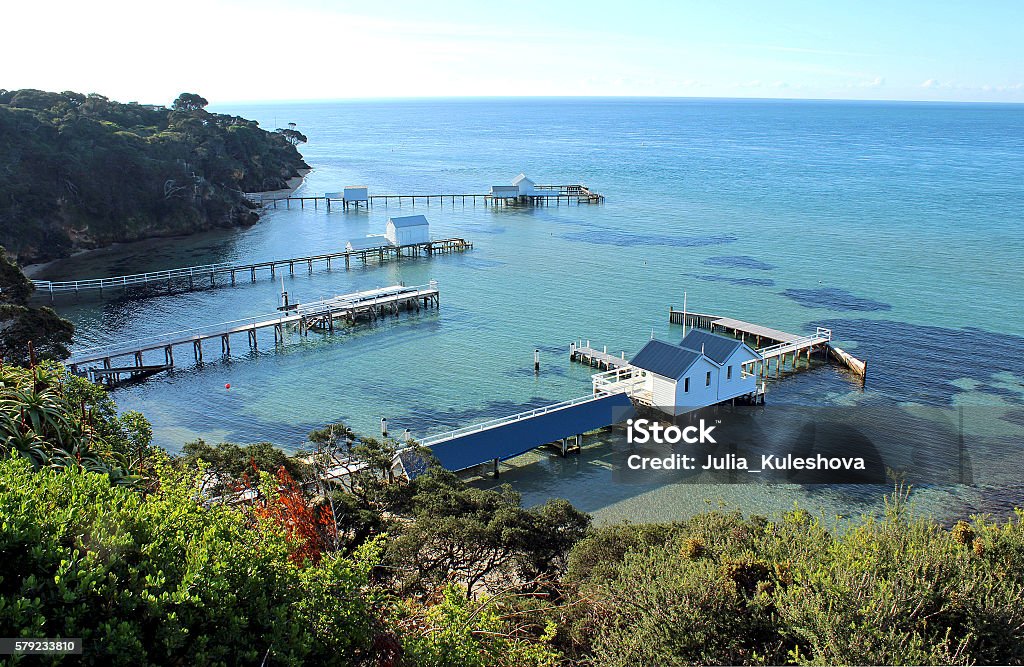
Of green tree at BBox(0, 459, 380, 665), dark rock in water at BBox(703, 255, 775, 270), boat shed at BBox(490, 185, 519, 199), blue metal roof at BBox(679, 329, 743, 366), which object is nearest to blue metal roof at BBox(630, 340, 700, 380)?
blue metal roof at BBox(679, 329, 743, 366)

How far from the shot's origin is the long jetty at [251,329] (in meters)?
41.2

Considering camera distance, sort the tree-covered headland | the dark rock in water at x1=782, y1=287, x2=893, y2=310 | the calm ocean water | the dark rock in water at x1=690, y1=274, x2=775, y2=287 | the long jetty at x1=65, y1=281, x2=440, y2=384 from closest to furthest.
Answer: the calm ocean water < the long jetty at x1=65, y1=281, x2=440, y2=384 < the dark rock in water at x1=782, y1=287, x2=893, y2=310 < the dark rock in water at x1=690, y1=274, x2=775, y2=287 < the tree-covered headland

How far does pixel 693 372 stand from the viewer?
34906mm

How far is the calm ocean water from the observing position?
34.1m

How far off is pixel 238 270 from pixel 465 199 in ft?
152

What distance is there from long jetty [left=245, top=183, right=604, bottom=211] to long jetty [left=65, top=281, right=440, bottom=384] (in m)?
45.5

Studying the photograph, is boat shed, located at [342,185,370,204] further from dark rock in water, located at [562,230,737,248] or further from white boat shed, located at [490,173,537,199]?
dark rock in water, located at [562,230,737,248]

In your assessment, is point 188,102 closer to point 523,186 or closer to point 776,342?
point 523,186

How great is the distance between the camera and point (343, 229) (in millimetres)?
85938

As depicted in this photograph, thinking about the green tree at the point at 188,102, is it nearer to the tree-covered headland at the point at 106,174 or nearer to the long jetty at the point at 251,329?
the tree-covered headland at the point at 106,174

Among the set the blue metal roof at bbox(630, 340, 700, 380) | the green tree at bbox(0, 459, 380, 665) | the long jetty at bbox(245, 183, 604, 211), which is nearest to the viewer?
the green tree at bbox(0, 459, 380, 665)

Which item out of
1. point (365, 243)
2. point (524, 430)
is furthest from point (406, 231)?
point (524, 430)

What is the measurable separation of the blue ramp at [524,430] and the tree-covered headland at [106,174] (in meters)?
54.0

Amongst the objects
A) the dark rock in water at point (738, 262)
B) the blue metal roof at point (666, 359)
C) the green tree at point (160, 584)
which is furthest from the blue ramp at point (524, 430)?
the dark rock in water at point (738, 262)
